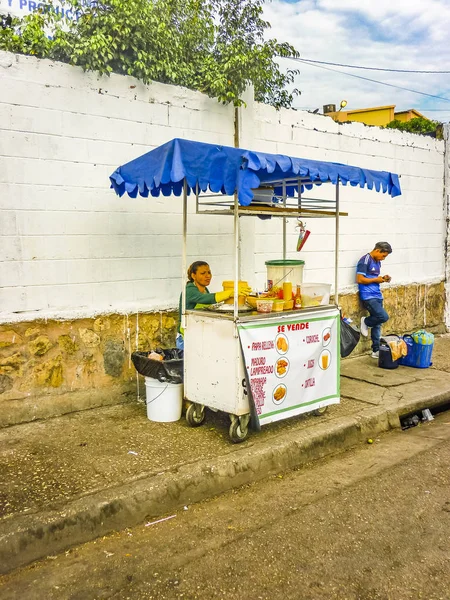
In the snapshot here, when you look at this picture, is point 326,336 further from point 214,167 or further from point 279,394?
point 214,167

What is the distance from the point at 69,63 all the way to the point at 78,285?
2227mm

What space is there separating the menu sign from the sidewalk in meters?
0.25

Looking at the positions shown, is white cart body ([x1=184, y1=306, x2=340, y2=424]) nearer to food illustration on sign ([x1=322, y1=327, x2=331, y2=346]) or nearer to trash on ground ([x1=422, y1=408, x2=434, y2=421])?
food illustration on sign ([x1=322, y1=327, x2=331, y2=346])

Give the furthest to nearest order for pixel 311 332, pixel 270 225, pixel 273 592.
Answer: pixel 270 225
pixel 311 332
pixel 273 592

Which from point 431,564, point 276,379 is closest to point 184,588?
point 431,564

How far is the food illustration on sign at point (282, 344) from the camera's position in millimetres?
4829

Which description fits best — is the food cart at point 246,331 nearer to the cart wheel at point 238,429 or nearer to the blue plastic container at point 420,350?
the cart wheel at point 238,429

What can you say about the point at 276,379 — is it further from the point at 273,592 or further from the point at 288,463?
the point at 273,592

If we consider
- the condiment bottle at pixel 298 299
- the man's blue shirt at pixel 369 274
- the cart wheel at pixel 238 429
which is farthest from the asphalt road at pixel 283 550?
the man's blue shirt at pixel 369 274

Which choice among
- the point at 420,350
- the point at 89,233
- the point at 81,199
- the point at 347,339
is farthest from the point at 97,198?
the point at 420,350

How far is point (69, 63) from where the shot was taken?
5363 millimetres

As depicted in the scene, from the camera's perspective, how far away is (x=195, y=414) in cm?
507

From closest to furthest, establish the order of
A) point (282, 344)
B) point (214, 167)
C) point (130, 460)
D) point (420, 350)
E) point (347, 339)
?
1. point (214, 167)
2. point (130, 460)
3. point (282, 344)
4. point (347, 339)
5. point (420, 350)

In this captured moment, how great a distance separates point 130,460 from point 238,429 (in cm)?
96
